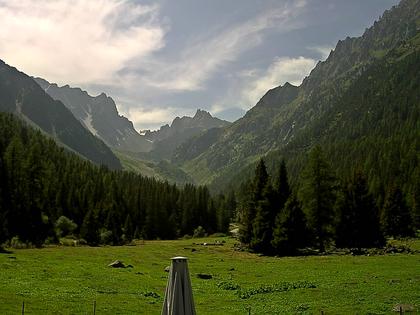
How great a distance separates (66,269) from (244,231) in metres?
37.8

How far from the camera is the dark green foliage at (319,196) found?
6662 cm

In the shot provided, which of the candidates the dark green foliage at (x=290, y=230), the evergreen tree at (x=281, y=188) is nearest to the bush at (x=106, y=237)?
the evergreen tree at (x=281, y=188)

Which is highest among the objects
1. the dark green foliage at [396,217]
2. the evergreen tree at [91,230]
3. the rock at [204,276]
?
the dark green foliage at [396,217]

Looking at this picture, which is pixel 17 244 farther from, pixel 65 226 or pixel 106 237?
pixel 65 226

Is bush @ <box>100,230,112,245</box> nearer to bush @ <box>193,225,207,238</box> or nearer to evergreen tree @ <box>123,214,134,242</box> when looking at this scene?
evergreen tree @ <box>123,214,134,242</box>

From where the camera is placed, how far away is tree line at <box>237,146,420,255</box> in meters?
64.5

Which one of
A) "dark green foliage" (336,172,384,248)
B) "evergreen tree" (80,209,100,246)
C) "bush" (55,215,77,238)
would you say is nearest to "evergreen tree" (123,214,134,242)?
"bush" (55,215,77,238)

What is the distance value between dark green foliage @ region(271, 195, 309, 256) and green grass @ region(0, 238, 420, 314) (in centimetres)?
811

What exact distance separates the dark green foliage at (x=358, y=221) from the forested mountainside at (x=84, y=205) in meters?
53.0

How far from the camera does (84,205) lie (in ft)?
406

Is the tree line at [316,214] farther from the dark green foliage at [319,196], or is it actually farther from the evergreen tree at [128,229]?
the evergreen tree at [128,229]

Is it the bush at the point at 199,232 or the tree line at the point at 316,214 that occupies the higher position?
the tree line at the point at 316,214

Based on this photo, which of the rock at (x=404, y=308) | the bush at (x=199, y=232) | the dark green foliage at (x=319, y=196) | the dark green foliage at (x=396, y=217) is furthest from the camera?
the bush at (x=199, y=232)

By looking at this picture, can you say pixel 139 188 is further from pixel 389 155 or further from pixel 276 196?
pixel 389 155
